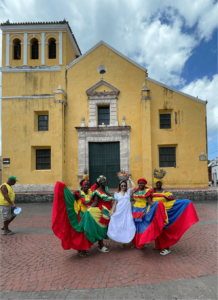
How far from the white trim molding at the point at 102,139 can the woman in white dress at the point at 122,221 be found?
899 centimetres

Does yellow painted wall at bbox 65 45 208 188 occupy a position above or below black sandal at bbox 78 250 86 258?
above

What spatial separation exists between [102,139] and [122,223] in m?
9.82

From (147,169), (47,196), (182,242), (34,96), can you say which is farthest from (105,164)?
(182,242)

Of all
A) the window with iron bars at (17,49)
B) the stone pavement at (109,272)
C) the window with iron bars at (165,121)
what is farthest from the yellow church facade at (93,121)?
the stone pavement at (109,272)

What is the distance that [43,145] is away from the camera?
14.2 meters

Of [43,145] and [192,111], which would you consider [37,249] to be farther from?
[192,111]

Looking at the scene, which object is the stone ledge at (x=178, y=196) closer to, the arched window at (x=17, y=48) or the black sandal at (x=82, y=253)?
the black sandal at (x=82, y=253)

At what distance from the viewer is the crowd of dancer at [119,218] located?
436 cm

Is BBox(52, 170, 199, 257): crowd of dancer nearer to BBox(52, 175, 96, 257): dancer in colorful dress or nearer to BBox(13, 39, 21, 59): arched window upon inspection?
BBox(52, 175, 96, 257): dancer in colorful dress

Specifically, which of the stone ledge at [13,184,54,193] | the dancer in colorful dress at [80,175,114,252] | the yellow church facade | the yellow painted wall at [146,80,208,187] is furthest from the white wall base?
the dancer in colorful dress at [80,175,114,252]

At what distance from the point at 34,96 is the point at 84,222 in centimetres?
1212

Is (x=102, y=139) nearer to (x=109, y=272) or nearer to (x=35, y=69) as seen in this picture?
(x=35, y=69)

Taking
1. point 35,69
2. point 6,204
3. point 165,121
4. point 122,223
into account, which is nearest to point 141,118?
point 165,121

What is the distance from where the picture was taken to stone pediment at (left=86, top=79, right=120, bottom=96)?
14.4m
